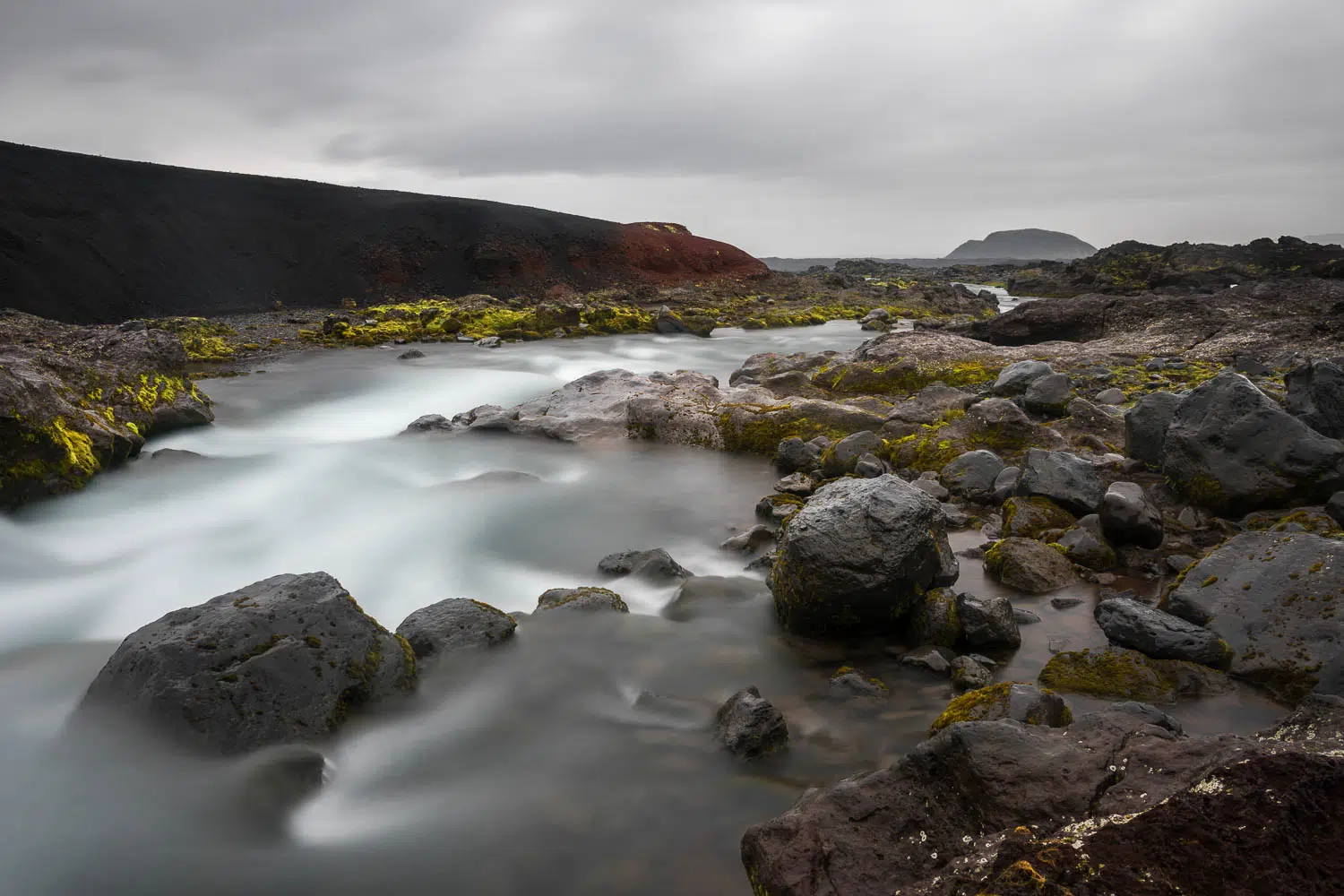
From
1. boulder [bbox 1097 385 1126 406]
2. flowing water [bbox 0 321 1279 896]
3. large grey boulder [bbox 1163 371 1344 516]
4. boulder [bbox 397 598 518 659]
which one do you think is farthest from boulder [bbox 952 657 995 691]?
boulder [bbox 1097 385 1126 406]

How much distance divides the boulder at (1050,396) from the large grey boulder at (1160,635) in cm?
651

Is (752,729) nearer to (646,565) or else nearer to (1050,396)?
(646,565)

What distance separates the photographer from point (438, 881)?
3.66m

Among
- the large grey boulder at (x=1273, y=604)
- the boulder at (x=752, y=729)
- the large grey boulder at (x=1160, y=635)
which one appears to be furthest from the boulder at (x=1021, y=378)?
the boulder at (x=752, y=729)

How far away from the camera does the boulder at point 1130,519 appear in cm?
701

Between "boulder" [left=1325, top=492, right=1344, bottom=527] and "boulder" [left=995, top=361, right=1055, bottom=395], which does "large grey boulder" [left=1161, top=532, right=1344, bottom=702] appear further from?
"boulder" [left=995, top=361, right=1055, bottom=395]

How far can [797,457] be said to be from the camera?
1062 centimetres

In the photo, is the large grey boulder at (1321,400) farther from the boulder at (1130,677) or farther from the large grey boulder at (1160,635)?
the boulder at (1130,677)

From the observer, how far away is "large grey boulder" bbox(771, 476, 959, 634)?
5688mm

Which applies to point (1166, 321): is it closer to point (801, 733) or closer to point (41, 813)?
point (801, 733)

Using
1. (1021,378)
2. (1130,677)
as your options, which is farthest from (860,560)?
(1021,378)

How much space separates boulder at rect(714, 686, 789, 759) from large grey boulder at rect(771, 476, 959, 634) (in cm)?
131

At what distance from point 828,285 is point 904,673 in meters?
50.3

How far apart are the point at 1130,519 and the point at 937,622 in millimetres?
2820
